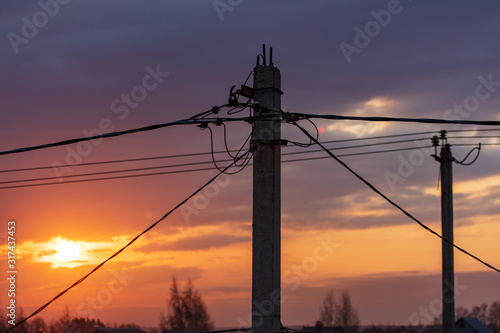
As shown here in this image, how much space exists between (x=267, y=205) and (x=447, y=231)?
1278 centimetres

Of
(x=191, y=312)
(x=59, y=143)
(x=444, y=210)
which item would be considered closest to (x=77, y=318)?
(x=191, y=312)

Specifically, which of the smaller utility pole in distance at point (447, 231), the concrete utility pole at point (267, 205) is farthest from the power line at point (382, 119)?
the smaller utility pole in distance at point (447, 231)

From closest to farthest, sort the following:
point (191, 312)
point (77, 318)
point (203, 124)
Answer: point (203, 124) < point (77, 318) < point (191, 312)

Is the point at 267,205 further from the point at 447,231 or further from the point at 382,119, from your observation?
the point at 447,231

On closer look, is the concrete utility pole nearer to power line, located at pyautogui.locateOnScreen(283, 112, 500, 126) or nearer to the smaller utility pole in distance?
power line, located at pyautogui.locateOnScreen(283, 112, 500, 126)

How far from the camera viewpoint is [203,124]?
13961mm

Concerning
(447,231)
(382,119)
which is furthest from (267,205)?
(447,231)

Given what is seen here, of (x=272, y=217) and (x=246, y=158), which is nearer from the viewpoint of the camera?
(x=272, y=217)

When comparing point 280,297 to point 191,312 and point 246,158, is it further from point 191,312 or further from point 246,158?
point 191,312

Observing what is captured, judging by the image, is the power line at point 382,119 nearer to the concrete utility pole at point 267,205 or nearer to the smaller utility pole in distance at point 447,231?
the concrete utility pole at point 267,205

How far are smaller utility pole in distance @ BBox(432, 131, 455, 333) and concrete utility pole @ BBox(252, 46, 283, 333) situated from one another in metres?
12.2

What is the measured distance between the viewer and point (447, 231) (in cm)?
2278

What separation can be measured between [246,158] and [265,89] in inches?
52.2

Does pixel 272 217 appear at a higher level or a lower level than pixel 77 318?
higher
